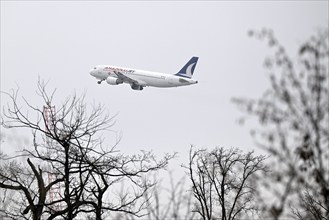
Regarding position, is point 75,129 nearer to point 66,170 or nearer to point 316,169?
point 66,170

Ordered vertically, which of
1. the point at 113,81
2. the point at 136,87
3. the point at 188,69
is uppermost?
the point at 188,69

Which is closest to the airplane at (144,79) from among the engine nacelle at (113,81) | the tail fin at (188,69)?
the engine nacelle at (113,81)

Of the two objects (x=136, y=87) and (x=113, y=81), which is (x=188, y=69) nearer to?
(x=136, y=87)

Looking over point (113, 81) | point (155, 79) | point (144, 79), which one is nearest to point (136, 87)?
point (144, 79)

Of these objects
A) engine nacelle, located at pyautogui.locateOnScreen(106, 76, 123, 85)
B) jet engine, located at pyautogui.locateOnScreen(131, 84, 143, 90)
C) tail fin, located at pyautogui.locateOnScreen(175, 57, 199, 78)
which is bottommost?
jet engine, located at pyautogui.locateOnScreen(131, 84, 143, 90)

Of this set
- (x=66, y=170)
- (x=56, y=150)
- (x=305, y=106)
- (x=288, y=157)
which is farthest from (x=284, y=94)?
(x=56, y=150)

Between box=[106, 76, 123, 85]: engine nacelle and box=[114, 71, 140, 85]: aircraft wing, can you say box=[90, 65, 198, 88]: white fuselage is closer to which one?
box=[114, 71, 140, 85]: aircraft wing

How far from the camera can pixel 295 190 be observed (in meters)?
7.89

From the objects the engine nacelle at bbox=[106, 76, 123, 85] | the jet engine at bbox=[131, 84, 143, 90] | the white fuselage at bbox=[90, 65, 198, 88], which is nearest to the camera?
the engine nacelle at bbox=[106, 76, 123, 85]

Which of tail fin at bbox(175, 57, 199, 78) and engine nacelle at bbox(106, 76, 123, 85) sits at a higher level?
tail fin at bbox(175, 57, 199, 78)

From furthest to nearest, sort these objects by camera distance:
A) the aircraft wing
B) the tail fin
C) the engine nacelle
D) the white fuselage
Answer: the tail fin < the white fuselage < the engine nacelle < the aircraft wing

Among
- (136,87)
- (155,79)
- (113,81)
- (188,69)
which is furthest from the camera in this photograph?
(188,69)

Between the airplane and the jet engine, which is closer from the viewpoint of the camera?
the airplane

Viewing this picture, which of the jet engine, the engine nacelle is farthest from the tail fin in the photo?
the engine nacelle
